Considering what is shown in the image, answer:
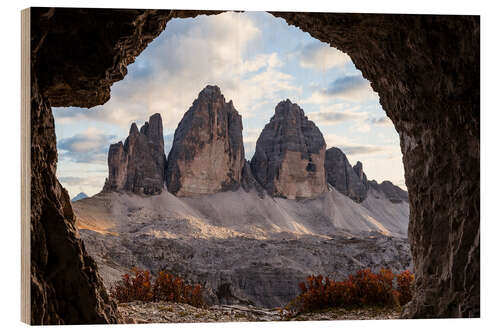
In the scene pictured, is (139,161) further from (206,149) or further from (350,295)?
(350,295)

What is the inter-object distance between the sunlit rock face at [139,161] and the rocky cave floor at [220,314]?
4808 centimetres

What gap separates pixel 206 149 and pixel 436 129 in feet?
193

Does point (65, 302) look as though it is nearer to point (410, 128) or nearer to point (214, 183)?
point (410, 128)

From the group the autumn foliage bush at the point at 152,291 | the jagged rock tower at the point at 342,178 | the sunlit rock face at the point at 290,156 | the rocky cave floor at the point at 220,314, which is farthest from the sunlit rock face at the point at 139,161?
the rocky cave floor at the point at 220,314

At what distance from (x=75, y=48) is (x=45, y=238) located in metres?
2.18

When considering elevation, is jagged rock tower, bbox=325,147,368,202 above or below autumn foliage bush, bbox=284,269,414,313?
above

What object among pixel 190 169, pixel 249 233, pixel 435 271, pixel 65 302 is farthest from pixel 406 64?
pixel 190 169

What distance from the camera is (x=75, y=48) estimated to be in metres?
5.75

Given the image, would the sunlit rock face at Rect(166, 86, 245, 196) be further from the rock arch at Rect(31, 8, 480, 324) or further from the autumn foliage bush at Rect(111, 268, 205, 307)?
the rock arch at Rect(31, 8, 480, 324)

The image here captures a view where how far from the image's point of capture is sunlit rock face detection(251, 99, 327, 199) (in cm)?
6962

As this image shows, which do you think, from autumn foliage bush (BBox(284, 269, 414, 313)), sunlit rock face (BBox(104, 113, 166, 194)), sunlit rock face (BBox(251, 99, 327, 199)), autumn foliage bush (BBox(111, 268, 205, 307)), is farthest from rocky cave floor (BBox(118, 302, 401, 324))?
sunlit rock face (BBox(251, 99, 327, 199))

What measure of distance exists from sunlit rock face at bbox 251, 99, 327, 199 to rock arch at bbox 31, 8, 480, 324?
205 ft

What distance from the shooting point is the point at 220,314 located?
852 centimetres

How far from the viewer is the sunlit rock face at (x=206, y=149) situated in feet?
208
